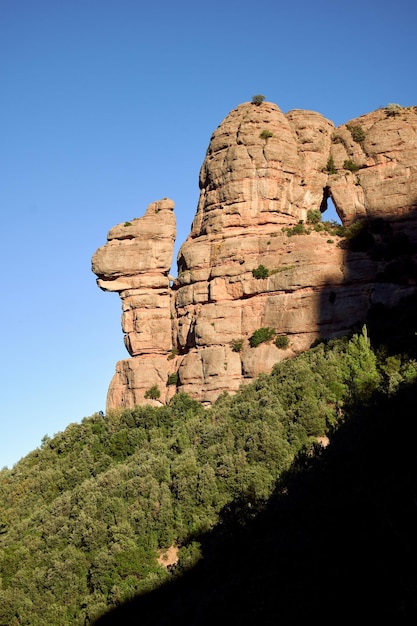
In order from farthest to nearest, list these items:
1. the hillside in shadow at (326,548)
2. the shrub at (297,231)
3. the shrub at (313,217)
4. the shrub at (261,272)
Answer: the shrub at (313,217) < the shrub at (297,231) < the shrub at (261,272) < the hillside in shadow at (326,548)

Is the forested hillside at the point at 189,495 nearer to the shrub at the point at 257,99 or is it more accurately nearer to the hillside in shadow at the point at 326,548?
the hillside in shadow at the point at 326,548

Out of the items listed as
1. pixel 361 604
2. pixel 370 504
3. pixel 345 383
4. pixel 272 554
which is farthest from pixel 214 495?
pixel 361 604

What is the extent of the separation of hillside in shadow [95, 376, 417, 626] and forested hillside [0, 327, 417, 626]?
14cm

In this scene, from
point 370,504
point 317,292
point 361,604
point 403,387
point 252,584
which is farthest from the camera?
point 317,292

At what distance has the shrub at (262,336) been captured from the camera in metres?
52.7

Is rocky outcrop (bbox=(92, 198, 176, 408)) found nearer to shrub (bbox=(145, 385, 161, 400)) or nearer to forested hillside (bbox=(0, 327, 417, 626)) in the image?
shrub (bbox=(145, 385, 161, 400))

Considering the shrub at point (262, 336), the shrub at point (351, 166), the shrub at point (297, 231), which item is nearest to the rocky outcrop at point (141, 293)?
the shrub at point (262, 336)

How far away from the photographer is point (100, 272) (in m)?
58.6

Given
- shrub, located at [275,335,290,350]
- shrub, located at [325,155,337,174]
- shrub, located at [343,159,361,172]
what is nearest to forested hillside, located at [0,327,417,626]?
shrub, located at [275,335,290,350]

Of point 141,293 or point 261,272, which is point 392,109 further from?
point 141,293

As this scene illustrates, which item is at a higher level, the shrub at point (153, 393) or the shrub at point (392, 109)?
the shrub at point (392, 109)

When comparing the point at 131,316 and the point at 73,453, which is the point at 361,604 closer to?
the point at 73,453

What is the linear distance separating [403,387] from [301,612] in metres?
16.0

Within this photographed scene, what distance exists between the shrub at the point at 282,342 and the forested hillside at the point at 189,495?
1.77m
